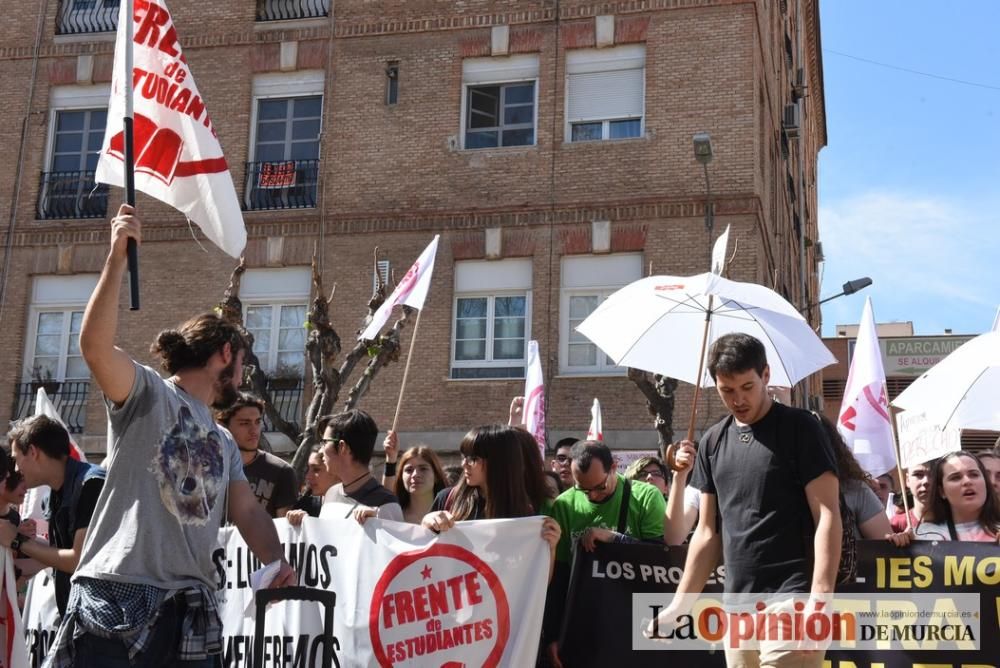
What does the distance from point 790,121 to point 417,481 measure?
20.4 meters

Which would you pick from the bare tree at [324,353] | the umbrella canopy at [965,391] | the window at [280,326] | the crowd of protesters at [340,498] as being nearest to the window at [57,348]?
the window at [280,326]

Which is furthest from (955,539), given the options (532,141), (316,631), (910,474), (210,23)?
(210,23)

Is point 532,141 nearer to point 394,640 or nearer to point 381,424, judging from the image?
point 381,424

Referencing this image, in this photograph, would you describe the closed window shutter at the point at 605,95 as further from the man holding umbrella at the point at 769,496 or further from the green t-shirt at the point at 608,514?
the man holding umbrella at the point at 769,496

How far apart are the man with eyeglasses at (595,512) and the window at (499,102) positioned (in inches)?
581

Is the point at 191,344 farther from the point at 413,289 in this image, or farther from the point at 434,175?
the point at 434,175

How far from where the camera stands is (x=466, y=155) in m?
20.9

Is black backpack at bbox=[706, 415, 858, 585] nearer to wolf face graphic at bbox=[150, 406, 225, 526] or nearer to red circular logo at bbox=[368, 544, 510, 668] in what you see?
red circular logo at bbox=[368, 544, 510, 668]

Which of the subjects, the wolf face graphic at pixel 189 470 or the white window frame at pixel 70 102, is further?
the white window frame at pixel 70 102

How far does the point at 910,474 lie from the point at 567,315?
12.6 m

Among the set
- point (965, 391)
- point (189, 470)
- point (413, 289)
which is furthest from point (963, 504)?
point (413, 289)

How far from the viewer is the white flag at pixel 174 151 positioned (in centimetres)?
643

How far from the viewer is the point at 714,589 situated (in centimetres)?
663

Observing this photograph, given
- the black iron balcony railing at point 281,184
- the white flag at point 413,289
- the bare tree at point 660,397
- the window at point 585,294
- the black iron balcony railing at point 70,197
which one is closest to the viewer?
the white flag at point 413,289
